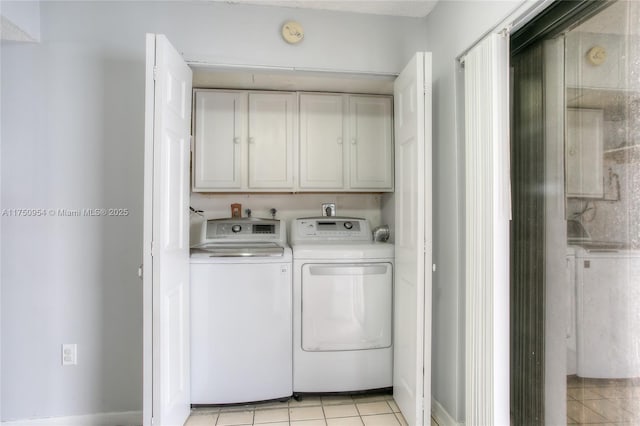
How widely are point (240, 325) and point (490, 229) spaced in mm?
1558

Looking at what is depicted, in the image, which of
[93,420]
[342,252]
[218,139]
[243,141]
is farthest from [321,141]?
[93,420]

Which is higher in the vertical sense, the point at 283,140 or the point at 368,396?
the point at 283,140

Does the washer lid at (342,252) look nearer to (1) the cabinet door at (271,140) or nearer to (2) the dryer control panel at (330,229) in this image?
(2) the dryer control panel at (330,229)

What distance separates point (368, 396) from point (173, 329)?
1407mm

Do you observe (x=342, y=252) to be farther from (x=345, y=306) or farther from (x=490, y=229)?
(x=490, y=229)

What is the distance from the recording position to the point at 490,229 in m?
1.41

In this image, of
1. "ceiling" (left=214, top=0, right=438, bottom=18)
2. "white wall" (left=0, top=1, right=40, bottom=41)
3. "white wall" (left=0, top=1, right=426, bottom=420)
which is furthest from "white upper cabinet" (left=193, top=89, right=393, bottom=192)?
"white wall" (left=0, top=1, right=40, bottom=41)

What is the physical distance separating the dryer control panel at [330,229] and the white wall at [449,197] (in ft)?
2.15

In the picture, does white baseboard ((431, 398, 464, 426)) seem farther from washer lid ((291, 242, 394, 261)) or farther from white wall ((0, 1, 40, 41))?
white wall ((0, 1, 40, 41))

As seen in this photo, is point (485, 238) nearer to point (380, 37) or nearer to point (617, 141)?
point (617, 141)

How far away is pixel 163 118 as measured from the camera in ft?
4.88

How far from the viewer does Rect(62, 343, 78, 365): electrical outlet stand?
1768mm

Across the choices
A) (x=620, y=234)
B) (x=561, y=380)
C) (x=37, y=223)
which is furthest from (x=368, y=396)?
(x=37, y=223)

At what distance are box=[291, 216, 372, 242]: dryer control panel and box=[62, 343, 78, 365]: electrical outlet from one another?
4.91ft
